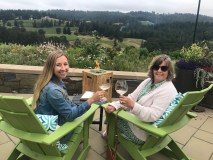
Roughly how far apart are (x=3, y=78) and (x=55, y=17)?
20.1ft

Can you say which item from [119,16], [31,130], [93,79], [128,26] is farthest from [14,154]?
[119,16]

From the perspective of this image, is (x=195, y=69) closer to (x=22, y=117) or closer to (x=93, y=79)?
(x=93, y=79)

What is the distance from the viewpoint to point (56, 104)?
2.08 m

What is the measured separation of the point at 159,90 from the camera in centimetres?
231

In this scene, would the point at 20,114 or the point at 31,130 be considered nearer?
the point at 20,114

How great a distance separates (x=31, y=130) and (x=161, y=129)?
108 centimetres

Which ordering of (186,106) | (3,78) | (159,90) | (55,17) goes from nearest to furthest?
(186,106) < (159,90) < (3,78) < (55,17)

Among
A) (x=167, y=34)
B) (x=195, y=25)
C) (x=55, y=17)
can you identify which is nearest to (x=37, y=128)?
(x=195, y=25)

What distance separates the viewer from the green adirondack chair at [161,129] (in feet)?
6.77

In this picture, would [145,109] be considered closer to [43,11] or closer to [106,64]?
[106,64]

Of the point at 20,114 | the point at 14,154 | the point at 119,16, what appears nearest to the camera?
the point at 20,114

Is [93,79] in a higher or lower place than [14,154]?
higher

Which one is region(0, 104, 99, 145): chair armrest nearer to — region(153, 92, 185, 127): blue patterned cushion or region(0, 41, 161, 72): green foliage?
region(153, 92, 185, 127): blue patterned cushion

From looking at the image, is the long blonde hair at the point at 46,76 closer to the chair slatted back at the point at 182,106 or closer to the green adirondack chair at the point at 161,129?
the green adirondack chair at the point at 161,129
